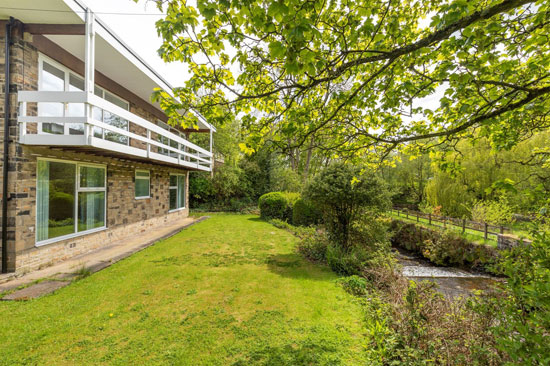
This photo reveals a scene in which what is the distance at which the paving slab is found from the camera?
3750 mm

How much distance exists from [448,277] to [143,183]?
12.3 m

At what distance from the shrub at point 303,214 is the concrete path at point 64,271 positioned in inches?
283

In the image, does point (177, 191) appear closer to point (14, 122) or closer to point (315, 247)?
point (14, 122)

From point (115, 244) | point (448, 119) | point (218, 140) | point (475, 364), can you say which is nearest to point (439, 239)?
point (448, 119)

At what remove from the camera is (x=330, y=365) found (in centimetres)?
252

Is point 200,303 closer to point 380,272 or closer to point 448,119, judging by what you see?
point 380,272

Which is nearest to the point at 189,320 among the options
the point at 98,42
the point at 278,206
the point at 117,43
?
the point at 98,42

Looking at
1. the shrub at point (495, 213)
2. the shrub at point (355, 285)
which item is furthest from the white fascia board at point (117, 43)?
the shrub at point (495, 213)

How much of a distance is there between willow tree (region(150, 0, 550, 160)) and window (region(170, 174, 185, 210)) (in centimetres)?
1031

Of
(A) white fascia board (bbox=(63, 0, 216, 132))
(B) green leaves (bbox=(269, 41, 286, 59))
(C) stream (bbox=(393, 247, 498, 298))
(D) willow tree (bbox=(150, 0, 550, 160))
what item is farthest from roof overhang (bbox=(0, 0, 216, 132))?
(C) stream (bbox=(393, 247, 498, 298))

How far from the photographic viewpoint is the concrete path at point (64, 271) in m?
4.00

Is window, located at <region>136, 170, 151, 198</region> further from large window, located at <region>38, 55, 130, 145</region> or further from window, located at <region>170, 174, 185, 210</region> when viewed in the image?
large window, located at <region>38, 55, 130, 145</region>

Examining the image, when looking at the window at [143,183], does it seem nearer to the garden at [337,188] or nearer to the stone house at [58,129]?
the stone house at [58,129]

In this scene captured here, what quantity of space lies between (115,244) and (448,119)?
9.55 meters
